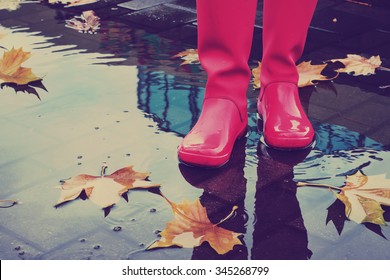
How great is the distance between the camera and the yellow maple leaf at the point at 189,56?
11.4 ft

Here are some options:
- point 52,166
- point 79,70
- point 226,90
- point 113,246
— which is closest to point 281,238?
point 113,246

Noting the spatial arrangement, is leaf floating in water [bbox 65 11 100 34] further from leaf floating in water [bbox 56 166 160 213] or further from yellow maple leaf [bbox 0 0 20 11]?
leaf floating in water [bbox 56 166 160 213]

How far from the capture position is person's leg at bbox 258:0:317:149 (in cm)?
256

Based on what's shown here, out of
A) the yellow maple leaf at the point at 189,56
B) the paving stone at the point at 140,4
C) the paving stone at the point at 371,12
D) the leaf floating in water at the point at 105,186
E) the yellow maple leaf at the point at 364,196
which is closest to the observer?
the yellow maple leaf at the point at 364,196

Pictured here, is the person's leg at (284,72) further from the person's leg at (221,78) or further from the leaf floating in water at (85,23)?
the leaf floating in water at (85,23)

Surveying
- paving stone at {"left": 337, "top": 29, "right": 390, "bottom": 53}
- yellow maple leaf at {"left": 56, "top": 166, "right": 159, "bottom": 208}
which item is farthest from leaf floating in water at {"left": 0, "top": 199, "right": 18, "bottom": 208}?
paving stone at {"left": 337, "top": 29, "right": 390, "bottom": 53}

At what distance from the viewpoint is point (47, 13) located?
425 centimetres

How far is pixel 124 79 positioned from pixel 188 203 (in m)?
1.18

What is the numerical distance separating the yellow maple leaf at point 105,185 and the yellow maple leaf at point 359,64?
53.3 inches

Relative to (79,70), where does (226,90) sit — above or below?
above

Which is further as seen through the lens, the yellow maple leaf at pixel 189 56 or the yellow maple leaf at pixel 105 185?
the yellow maple leaf at pixel 189 56

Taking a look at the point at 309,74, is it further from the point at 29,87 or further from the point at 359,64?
the point at 29,87

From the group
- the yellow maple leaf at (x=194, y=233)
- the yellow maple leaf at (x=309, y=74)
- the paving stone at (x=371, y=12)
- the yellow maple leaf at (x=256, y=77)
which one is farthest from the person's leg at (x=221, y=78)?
the paving stone at (x=371, y=12)

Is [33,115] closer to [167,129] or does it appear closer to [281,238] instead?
[167,129]
